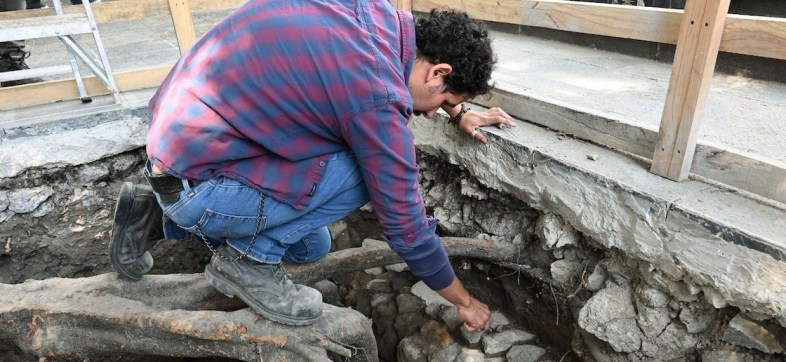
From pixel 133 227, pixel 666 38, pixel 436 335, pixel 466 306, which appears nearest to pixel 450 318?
pixel 436 335

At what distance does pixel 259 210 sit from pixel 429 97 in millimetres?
611

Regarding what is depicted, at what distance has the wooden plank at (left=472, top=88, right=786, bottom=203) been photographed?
5.29ft

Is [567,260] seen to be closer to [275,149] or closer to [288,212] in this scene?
[288,212]

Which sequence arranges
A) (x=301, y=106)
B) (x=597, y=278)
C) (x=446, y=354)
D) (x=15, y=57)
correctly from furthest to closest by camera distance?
(x=15, y=57)
(x=446, y=354)
(x=597, y=278)
(x=301, y=106)

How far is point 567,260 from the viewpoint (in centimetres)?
207

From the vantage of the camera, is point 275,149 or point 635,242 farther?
point 635,242

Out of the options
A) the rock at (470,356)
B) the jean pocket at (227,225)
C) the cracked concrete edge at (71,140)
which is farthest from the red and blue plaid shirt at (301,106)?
the cracked concrete edge at (71,140)

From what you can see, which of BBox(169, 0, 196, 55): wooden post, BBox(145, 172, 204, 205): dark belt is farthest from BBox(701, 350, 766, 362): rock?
BBox(169, 0, 196, 55): wooden post

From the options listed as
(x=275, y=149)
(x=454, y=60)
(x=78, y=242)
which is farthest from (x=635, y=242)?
(x=78, y=242)

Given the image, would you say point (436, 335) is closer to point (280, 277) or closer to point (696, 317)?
point (280, 277)

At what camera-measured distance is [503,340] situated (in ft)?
7.20

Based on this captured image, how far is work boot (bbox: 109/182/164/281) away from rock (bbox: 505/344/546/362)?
1.43m

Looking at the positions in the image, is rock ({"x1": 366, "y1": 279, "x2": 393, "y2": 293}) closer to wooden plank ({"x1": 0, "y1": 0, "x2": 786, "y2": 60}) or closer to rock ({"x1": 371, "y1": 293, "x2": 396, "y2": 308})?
rock ({"x1": 371, "y1": 293, "x2": 396, "y2": 308})

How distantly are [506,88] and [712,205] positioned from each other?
1.14m
